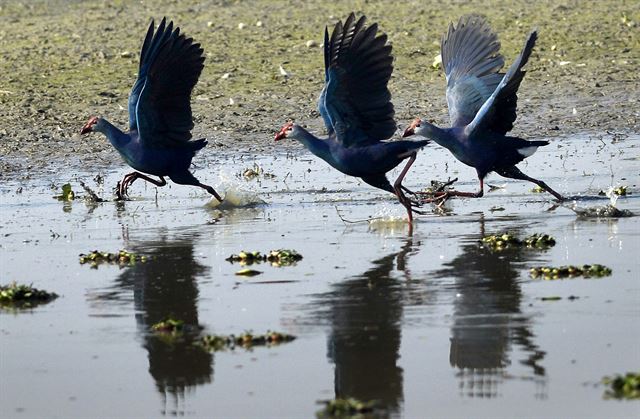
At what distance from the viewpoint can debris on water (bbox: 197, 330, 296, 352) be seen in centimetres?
737

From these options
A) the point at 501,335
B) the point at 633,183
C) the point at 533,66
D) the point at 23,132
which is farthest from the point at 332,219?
the point at 533,66

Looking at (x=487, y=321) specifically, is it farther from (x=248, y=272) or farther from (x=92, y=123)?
(x=92, y=123)

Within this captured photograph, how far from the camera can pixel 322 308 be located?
816 cm

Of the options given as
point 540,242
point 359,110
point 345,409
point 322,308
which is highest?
point 359,110

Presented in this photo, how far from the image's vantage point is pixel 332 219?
1148 centimetres

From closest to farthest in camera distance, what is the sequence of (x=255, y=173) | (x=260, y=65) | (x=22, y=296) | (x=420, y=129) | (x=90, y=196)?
1. (x=22, y=296)
2. (x=420, y=129)
3. (x=90, y=196)
4. (x=255, y=173)
5. (x=260, y=65)

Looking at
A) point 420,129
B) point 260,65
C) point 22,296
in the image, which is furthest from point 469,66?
point 260,65

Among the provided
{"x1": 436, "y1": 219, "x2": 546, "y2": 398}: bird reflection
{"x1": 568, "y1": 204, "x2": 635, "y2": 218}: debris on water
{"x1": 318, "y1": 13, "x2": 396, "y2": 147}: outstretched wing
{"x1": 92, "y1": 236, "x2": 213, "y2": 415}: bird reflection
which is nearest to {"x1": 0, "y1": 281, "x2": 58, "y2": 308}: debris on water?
{"x1": 92, "y1": 236, "x2": 213, "y2": 415}: bird reflection

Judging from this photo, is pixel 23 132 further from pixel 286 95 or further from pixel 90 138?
pixel 286 95

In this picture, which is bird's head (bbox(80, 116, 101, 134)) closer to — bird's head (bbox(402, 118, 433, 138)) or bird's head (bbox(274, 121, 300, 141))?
bird's head (bbox(274, 121, 300, 141))

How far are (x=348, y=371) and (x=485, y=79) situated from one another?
5.84 meters

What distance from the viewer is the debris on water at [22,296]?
8516mm

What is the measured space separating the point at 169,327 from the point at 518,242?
314cm

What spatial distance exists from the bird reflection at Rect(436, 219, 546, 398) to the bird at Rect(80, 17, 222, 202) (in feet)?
10.7
